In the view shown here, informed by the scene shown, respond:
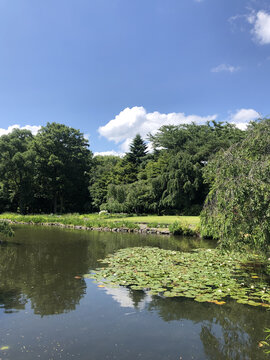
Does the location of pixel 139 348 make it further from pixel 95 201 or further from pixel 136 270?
pixel 95 201

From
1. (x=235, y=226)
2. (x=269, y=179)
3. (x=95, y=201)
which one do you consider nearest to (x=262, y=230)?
(x=235, y=226)

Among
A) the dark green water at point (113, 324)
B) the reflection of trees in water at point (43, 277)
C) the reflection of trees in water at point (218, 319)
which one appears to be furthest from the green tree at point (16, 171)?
the reflection of trees in water at point (218, 319)

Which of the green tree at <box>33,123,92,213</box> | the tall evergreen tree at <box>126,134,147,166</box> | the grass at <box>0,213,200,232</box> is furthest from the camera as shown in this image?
the tall evergreen tree at <box>126,134,147,166</box>

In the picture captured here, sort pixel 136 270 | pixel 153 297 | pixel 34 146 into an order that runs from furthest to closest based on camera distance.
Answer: pixel 34 146 → pixel 136 270 → pixel 153 297

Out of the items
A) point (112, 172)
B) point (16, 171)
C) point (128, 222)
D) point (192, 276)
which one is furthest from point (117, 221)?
point (16, 171)

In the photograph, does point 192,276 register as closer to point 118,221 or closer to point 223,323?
point 223,323

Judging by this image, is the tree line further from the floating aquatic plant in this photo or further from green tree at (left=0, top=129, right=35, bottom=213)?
the floating aquatic plant

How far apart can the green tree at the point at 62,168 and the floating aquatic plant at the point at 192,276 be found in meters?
26.0

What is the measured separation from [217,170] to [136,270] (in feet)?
10.8

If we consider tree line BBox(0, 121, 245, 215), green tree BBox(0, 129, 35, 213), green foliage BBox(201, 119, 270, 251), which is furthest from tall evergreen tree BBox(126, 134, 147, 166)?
green foliage BBox(201, 119, 270, 251)

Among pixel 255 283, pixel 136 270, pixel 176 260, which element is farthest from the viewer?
pixel 176 260

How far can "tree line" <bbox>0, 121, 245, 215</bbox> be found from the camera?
2719cm

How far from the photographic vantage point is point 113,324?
4.27 m

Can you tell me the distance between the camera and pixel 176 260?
8469mm
